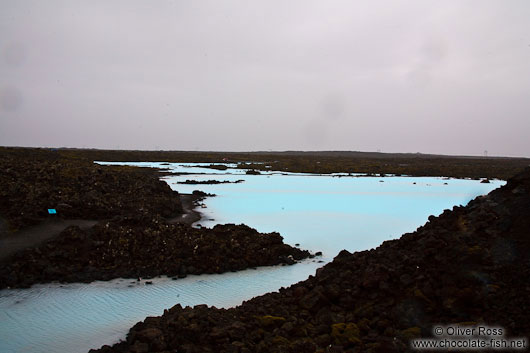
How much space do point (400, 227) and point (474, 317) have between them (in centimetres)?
1713

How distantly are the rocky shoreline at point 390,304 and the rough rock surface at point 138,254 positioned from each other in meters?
4.74

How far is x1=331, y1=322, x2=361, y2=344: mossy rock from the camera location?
7230 millimetres

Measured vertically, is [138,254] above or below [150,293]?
above

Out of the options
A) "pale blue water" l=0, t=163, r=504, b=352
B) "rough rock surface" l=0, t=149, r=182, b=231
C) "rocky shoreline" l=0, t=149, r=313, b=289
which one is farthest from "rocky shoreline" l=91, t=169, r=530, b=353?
"rough rock surface" l=0, t=149, r=182, b=231

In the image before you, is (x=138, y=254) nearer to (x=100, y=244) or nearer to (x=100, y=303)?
(x=100, y=244)

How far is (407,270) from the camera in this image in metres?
8.92

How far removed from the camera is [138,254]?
14383mm

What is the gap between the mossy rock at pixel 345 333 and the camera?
7230 mm

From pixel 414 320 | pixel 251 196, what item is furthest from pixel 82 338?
pixel 251 196

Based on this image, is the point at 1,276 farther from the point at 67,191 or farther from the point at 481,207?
the point at 481,207

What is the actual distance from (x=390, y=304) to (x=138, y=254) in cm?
964

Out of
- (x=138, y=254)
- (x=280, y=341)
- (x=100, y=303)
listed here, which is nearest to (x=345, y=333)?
(x=280, y=341)

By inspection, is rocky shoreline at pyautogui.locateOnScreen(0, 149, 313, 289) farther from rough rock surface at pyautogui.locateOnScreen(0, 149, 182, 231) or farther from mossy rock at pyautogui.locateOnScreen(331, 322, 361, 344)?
mossy rock at pyautogui.locateOnScreen(331, 322, 361, 344)

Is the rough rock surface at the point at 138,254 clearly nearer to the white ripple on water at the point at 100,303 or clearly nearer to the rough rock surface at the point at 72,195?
the white ripple on water at the point at 100,303
